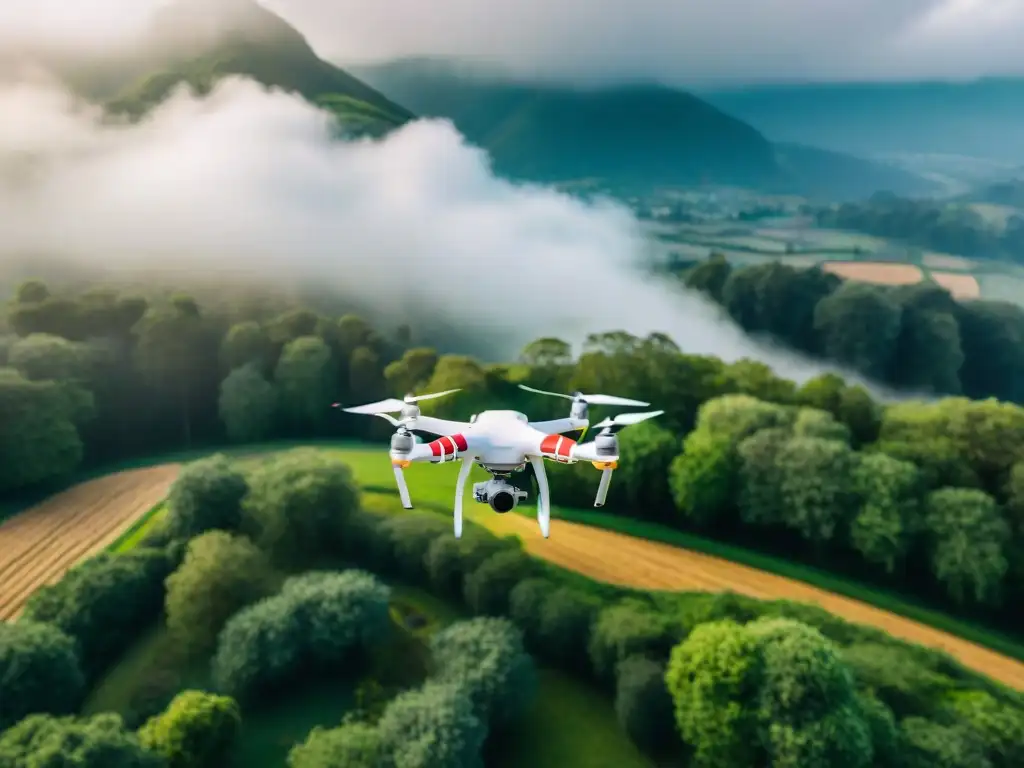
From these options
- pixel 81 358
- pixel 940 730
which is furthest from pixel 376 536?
pixel 81 358

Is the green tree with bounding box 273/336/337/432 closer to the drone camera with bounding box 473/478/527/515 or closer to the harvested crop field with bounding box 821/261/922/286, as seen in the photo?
the drone camera with bounding box 473/478/527/515

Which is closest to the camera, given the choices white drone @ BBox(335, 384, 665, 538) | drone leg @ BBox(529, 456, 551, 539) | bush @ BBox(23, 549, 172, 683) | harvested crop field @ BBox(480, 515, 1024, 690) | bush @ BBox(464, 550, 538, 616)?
white drone @ BBox(335, 384, 665, 538)

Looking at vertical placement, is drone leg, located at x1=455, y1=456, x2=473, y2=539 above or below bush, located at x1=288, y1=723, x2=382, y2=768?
above

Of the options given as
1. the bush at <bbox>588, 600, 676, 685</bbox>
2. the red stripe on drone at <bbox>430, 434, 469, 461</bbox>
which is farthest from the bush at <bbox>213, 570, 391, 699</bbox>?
the red stripe on drone at <bbox>430, 434, 469, 461</bbox>

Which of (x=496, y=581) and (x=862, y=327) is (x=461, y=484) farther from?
(x=862, y=327)

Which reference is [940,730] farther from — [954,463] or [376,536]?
[376,536]

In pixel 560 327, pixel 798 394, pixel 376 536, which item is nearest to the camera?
pixel 376 536

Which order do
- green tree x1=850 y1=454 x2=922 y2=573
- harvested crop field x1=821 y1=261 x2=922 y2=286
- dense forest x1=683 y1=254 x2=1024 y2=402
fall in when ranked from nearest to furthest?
green tree x1=850 y1=454 x2=922 y2=573 → dense forest x1=683 y1=254 x2=1024 y2=402 → harvested crop field x1=821 y1=261 x2=922 y2=286
